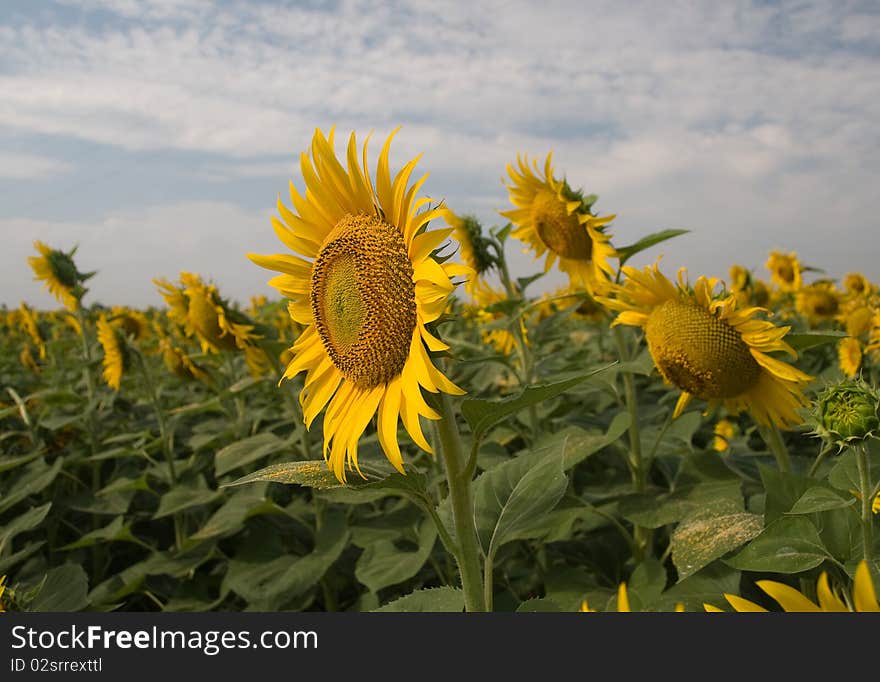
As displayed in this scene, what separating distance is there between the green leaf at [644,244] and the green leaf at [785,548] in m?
1.30

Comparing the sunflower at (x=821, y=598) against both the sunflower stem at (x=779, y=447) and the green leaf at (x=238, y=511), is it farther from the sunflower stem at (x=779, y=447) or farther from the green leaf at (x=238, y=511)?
the green leaf at (x=238, y=511)

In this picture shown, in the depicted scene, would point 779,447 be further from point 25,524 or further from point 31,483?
point 31,483

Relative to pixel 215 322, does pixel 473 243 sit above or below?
above

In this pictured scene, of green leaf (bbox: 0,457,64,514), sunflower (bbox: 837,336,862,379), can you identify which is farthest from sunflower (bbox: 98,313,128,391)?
sunflower (bbox: 837,336,862,379)

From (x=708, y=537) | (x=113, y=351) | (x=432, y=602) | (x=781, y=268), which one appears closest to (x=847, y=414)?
(x=708, y=537)

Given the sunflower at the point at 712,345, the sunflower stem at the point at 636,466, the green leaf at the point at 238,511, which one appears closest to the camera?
the sunflower at the point at 712,345

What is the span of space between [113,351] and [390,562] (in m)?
3.13

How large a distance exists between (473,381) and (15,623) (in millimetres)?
3008

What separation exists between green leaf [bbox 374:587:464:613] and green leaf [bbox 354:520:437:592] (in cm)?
71

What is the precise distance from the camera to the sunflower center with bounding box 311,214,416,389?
4.86 ft

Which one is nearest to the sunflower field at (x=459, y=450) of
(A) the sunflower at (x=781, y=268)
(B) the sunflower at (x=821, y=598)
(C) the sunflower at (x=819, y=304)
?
(B) the sunflower at (x=821, y=598)

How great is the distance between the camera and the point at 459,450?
1.51m

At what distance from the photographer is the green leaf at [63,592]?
2.56m

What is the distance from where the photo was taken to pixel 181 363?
16.1 ft
